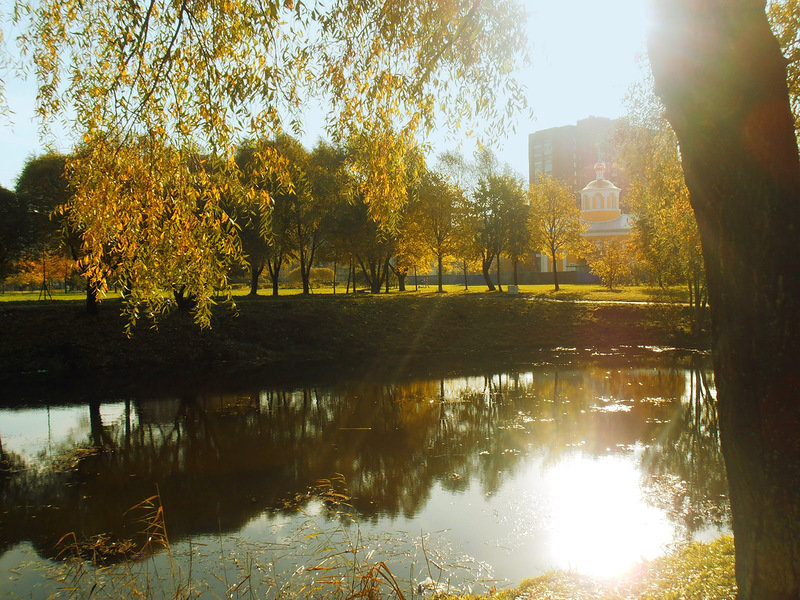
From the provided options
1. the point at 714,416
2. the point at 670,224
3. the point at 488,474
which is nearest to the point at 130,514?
the point at 488,474

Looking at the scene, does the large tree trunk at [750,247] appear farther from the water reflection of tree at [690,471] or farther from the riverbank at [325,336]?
the riverbank at [325,336]

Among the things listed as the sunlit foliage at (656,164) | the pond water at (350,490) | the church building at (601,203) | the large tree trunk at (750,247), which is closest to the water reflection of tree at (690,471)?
the pond water at (350,490)

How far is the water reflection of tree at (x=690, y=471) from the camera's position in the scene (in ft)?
27.8

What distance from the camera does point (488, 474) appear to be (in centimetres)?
1043

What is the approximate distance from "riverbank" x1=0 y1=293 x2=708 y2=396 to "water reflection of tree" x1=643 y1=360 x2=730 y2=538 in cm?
1072

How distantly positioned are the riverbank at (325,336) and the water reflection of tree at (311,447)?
5571mm

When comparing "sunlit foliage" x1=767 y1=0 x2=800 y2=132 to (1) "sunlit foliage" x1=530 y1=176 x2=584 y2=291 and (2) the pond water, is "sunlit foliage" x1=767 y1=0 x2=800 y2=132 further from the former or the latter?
(1) "sunlit foliage" x1=530 y1=176 x2=584 y2=291

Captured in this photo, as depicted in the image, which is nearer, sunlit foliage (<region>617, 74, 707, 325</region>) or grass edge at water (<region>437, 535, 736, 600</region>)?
grass edge at water (<region>437, 535, 736, 600</region>)

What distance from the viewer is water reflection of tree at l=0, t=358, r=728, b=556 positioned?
9227 millimetres

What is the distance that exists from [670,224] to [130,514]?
1772cm

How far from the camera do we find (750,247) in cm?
318

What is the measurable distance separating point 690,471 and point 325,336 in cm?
1987

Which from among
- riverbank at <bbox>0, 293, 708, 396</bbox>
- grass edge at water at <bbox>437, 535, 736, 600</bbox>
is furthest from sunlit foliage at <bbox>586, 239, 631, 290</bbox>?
grass edge at water at <bbox>437, 535, 736, 600</bbox>

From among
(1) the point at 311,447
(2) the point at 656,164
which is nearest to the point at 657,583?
(1) the point at 311,447
